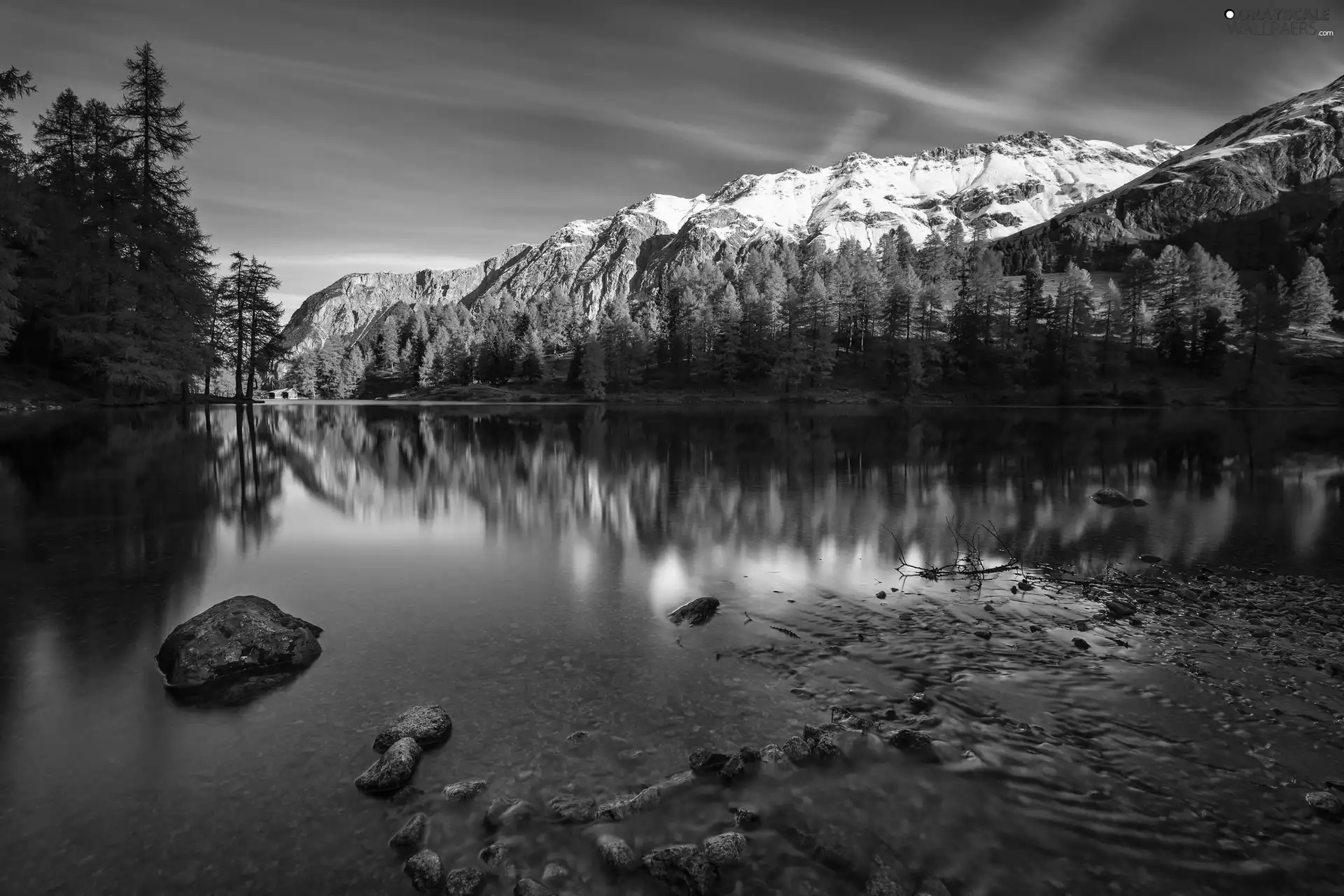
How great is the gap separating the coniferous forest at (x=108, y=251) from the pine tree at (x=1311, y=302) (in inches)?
5528

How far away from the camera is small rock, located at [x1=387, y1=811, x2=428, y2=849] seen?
18.4 ft

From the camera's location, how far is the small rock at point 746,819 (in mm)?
5887

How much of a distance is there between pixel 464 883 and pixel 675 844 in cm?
174

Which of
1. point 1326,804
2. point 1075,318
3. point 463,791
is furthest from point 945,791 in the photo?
point 1075,318

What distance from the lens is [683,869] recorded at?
5273mm

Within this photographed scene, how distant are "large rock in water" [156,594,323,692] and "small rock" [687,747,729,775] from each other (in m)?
5.85

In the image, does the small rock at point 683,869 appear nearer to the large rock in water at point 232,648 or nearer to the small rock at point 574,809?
the small rock at point 574,809

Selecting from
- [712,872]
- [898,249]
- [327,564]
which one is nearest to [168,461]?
[327,564]

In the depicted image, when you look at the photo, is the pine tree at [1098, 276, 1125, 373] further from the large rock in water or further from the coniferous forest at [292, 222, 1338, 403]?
the large rock in water

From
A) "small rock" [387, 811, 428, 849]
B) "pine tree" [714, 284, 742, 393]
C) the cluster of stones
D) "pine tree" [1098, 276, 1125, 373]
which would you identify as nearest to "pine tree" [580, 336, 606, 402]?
"pine tree" [714, 284, 742, 393]

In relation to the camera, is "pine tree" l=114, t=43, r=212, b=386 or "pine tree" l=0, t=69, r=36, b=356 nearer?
"pine tree" l=0, t=69, r=36, b=356

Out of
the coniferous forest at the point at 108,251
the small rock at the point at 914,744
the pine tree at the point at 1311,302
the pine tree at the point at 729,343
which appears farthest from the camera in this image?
the pine tree at the point at 729,343

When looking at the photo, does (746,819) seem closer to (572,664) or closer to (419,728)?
(419,728)

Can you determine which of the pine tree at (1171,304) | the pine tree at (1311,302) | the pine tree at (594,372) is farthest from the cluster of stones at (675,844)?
the pine tree at (1311,302)
